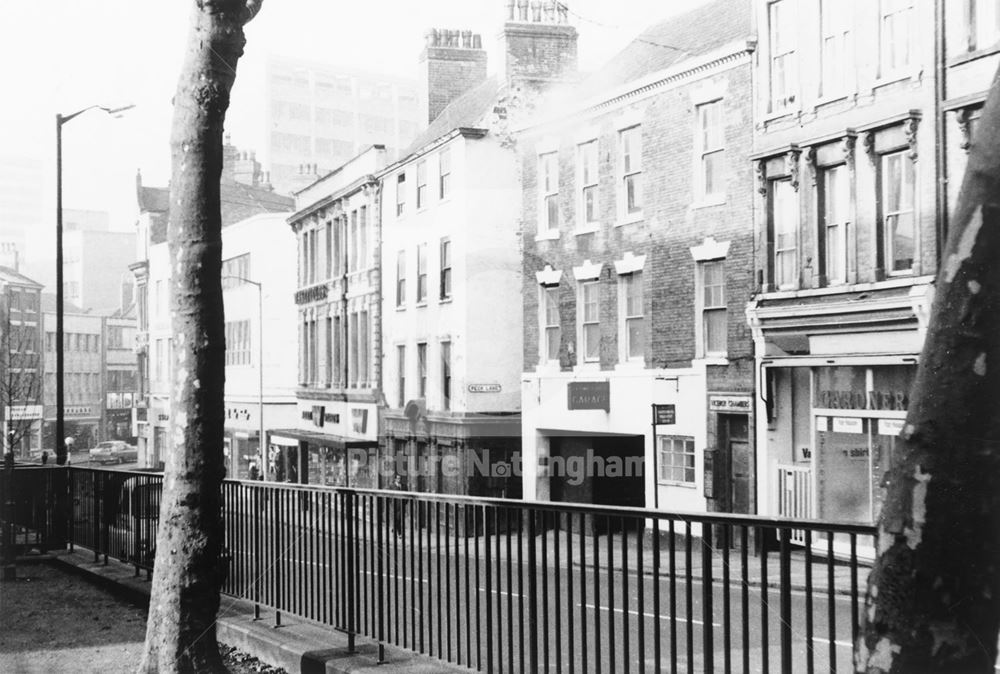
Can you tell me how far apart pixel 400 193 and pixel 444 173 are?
3.00 metres

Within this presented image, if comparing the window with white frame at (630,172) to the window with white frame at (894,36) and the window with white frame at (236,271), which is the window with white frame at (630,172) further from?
the window with white frame at (236,271)

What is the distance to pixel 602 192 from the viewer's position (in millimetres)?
22141

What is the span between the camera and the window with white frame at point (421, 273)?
92.2ft

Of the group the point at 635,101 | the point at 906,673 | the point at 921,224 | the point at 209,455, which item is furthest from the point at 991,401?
the point at 635,101

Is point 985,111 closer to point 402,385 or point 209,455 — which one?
point 209,455

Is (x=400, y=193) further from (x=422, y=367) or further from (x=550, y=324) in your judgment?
(x=550, y=324)

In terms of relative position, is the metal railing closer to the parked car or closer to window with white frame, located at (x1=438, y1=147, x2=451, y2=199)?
the parked car

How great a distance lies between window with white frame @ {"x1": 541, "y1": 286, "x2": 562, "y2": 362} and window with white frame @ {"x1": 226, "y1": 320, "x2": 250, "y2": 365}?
12.4 metres

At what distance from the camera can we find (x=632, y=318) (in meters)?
21.4

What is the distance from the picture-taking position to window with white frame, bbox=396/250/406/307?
96.3ft

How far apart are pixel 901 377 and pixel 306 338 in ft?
72.6

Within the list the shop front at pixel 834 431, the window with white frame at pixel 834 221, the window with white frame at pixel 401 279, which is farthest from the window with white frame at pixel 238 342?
the window with white frame at pixel 834 221

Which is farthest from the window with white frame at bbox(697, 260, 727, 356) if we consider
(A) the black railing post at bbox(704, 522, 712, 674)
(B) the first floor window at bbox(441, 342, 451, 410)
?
(A) the black railing post at bbox(704, 522, 712, 674)

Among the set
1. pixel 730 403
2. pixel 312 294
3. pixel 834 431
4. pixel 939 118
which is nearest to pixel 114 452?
pixel 312 294
